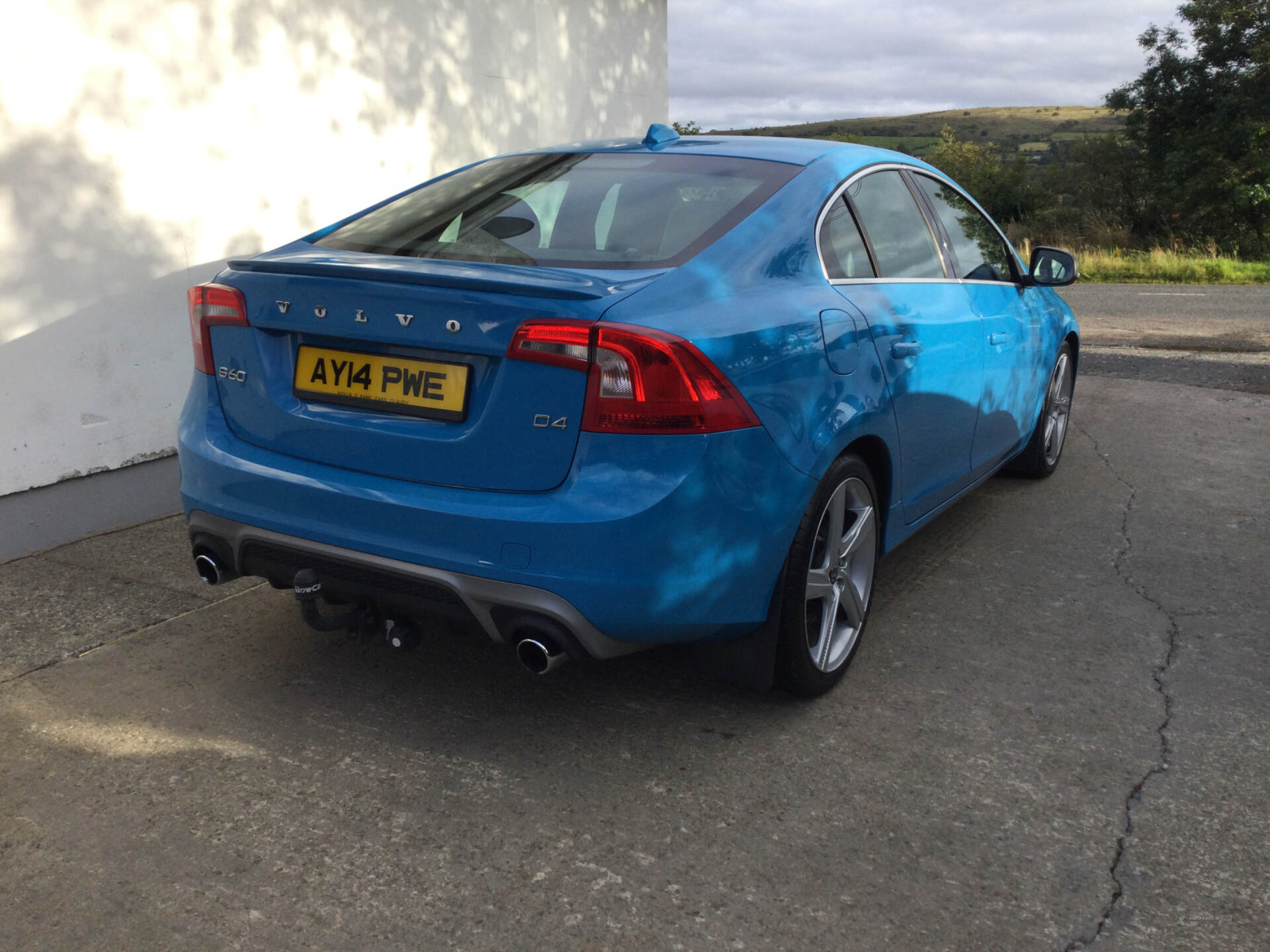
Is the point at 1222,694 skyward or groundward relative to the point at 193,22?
groundward

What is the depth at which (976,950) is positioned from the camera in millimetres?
2221

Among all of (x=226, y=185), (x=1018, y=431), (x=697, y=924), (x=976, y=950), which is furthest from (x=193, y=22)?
(x=976, y=950)

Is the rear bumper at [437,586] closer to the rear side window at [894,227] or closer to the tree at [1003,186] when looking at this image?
the rear side window at [894,227]

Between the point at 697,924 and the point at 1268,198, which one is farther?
the point at 1268,198

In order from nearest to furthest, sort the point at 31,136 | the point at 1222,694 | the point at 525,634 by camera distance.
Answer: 1. the point at 525,634
2. the point at 1222,694
3. the point at 31,136

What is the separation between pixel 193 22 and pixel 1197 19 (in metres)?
36.4

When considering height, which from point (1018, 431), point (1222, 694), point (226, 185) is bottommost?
point (1222, 694)

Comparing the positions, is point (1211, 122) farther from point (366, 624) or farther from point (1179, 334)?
point (366, 624)

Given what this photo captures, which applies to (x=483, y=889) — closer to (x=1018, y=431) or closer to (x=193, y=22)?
(x=1018, y=431)

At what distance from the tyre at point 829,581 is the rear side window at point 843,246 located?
605 millimetres

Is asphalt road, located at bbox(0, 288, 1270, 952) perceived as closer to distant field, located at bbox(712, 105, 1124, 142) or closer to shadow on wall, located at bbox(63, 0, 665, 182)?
shadow on wall, located at bbox(63, 0, 665, 182)

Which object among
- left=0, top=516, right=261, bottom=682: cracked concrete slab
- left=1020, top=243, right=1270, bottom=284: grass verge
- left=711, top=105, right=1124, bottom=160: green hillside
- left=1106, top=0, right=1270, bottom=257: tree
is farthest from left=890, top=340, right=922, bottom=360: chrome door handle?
left=711, top=105, right=1124, bottom=160: green hillside

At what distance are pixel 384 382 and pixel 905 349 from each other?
1.69 m

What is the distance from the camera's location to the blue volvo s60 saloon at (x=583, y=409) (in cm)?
258
